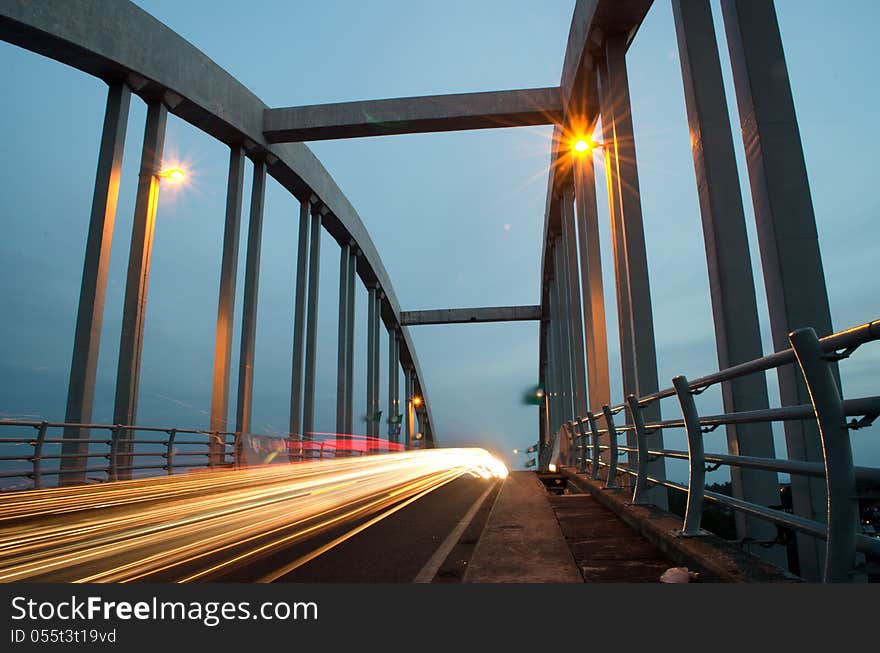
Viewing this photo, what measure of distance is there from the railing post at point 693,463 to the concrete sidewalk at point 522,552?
0.85m

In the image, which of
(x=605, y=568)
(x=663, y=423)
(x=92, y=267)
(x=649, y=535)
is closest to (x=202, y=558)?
(x=605, y=568)

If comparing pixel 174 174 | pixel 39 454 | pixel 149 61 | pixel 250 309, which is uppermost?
pixel 149 61

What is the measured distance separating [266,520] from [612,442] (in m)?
4.24

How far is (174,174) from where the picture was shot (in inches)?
594

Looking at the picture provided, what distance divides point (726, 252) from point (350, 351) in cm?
2449

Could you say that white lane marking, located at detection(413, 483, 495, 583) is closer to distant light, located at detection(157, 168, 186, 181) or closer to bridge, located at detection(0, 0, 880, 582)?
bridge, located at detection(0, 0, 880, 582)

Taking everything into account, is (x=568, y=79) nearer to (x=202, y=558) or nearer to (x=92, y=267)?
(x=92, y=267)

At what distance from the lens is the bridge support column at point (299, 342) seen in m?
21.9

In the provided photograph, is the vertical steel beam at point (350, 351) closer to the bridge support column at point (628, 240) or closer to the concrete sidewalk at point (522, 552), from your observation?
the bridge support column at point (628, 240)

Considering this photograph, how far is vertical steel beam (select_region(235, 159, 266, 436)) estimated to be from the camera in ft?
60.8

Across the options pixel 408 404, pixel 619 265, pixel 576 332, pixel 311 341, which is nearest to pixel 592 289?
pixel 619 265

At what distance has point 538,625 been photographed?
246 cm

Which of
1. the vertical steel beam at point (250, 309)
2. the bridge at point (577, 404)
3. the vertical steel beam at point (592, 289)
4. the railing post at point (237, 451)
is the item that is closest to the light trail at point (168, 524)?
the bridge at point (577, 404)

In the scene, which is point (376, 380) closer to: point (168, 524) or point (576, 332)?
point (576, 332)
